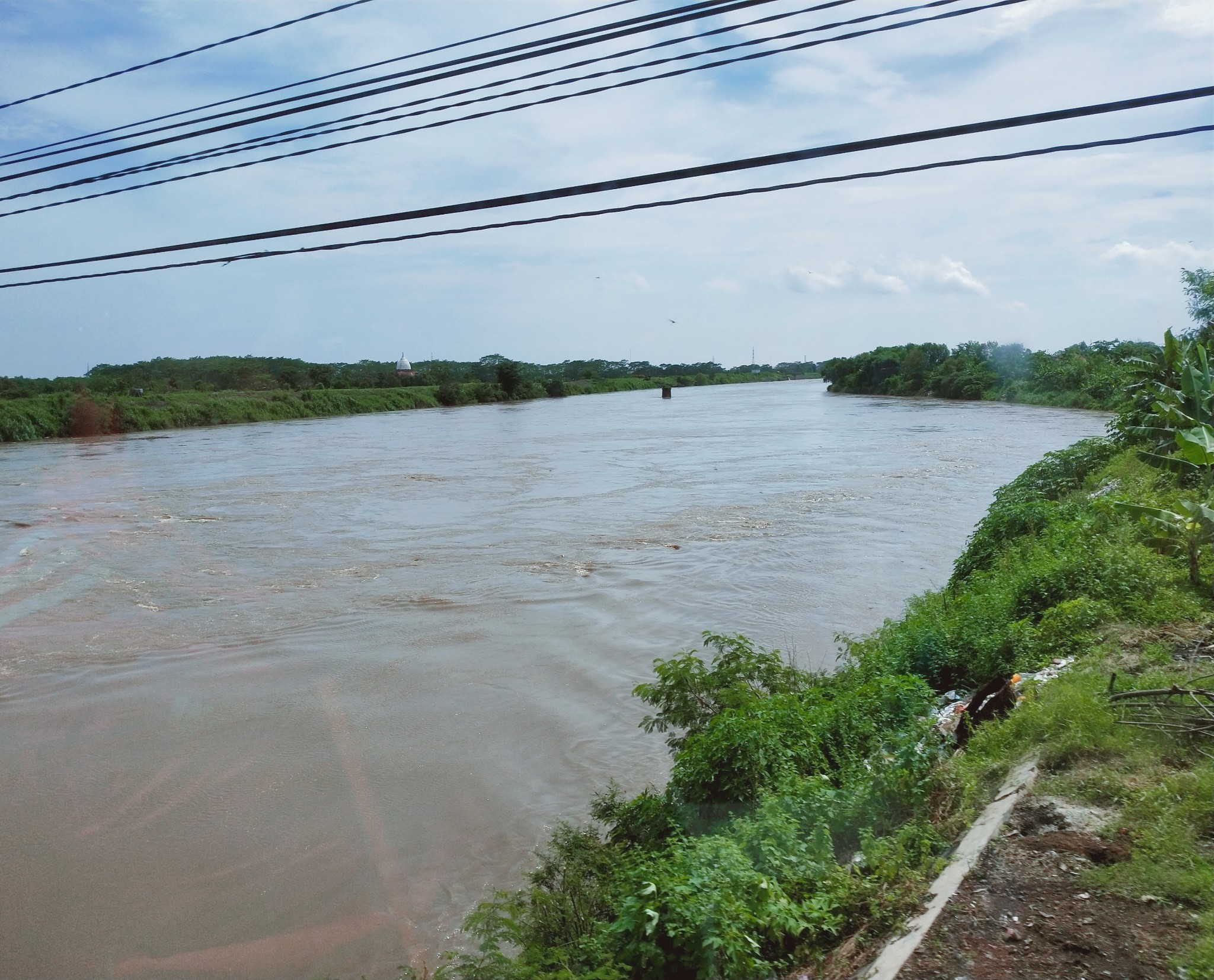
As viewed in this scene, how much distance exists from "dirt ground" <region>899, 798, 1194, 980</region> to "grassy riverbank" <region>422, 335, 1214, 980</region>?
8 cm

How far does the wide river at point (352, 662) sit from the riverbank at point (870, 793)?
4.11 feet

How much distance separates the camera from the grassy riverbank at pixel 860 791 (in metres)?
4.05

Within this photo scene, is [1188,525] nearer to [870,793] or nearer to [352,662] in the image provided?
[870,793]

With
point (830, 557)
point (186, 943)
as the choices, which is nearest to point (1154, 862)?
point (186, 943)

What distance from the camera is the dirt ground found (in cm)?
343

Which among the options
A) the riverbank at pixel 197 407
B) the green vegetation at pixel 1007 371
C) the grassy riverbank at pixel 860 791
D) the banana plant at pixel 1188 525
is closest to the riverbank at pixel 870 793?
the grassy riverbank at pixel 860 791

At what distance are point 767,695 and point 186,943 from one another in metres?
4.53

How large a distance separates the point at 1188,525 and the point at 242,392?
206 feet

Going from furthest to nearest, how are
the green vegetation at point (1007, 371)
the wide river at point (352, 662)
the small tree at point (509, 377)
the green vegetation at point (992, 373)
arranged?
the small tree at point (509, 377), the green vegetation at point (992, 373), the green vegetation at point (1007, 371), the wide river at point (352, 662)

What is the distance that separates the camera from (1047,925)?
368 centimetres

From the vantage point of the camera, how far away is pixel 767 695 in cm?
752

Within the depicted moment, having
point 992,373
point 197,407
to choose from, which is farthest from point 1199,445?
point 992,373

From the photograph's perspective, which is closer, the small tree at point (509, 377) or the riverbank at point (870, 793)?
the riverbank at point (870, 793)

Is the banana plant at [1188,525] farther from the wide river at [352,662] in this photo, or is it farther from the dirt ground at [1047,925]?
the dirt ground at [1047,925]
